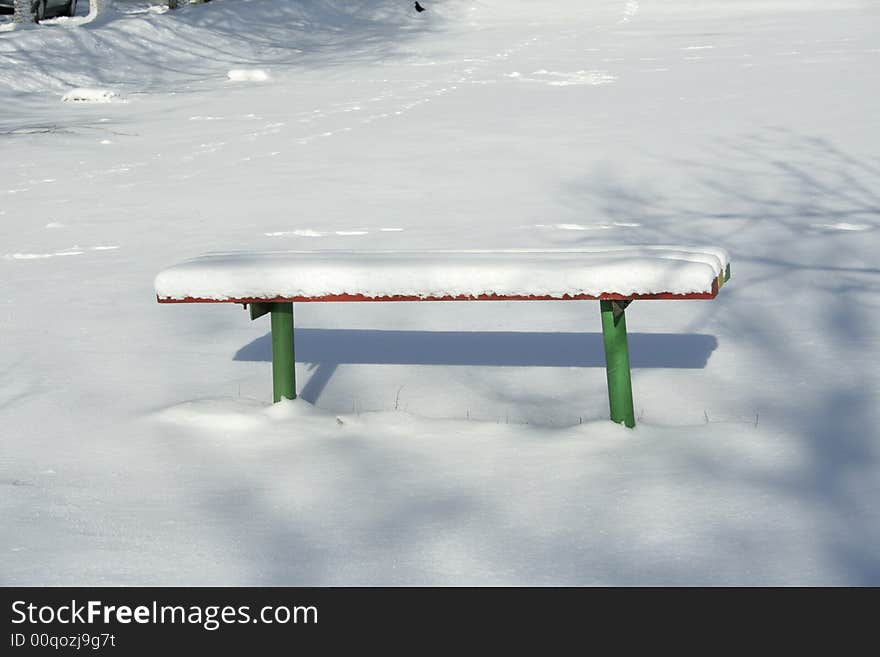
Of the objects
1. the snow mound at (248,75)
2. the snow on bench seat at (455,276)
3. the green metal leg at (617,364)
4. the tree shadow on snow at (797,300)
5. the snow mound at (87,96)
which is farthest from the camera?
the snow mound at (248,75)

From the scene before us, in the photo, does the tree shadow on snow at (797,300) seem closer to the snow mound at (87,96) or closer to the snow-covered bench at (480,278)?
the snow-covered bench at (480,278)

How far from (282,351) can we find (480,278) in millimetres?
920

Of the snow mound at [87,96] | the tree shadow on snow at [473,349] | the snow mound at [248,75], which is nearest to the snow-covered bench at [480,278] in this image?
the tree shadow on snow at [473,349]

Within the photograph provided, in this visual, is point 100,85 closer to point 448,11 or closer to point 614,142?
point 614,142

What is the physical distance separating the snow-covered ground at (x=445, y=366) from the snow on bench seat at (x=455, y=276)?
A: 517 millimetres

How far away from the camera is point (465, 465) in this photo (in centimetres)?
426

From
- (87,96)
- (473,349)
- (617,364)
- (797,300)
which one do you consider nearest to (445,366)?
(473,349)

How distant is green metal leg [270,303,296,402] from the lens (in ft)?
15.8

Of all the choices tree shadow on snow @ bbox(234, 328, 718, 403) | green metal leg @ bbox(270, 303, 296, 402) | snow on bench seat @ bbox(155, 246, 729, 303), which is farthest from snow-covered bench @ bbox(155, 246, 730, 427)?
tree shadow on snow @ bbox(234, 328, 718, 403)

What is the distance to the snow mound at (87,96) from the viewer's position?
52.1 ft

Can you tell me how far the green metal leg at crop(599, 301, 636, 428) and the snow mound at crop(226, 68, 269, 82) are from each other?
47.5ft

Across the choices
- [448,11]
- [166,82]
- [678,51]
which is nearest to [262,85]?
[166,82]

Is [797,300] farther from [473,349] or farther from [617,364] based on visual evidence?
[617,364]
